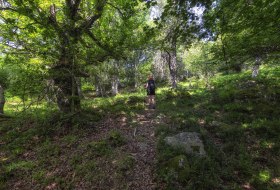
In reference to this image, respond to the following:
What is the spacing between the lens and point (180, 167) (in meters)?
4.64

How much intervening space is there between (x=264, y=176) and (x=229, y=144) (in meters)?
1.40

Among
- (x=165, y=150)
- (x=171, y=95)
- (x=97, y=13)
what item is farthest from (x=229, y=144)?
(x=97, y=13)

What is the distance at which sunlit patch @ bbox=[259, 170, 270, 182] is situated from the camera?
14.5 feet

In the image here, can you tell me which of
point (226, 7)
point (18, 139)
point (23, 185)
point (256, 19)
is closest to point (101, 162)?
point (23, 185)

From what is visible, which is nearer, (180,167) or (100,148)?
(180,167)

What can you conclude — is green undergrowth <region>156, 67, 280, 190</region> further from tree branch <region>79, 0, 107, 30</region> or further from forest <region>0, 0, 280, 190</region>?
tree branch <region>79, 0, 107, 30</region>

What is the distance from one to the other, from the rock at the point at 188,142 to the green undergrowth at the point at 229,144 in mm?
228

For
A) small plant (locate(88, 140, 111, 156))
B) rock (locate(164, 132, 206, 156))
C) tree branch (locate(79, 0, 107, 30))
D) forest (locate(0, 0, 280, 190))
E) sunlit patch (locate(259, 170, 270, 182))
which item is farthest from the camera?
tree branch (locate(79, 0, 107, 30))

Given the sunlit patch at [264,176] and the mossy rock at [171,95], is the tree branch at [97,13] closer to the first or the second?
the mossy rock at [171,95]

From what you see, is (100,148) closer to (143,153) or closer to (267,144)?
(143,153)

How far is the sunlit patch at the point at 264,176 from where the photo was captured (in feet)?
14.5

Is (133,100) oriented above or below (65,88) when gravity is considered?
below

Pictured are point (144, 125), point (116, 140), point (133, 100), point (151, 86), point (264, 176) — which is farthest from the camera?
point (133, 100)

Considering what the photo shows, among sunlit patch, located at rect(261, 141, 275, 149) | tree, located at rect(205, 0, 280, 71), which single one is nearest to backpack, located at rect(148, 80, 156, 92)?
tree, located at rect(205, 0, 280, 71)
